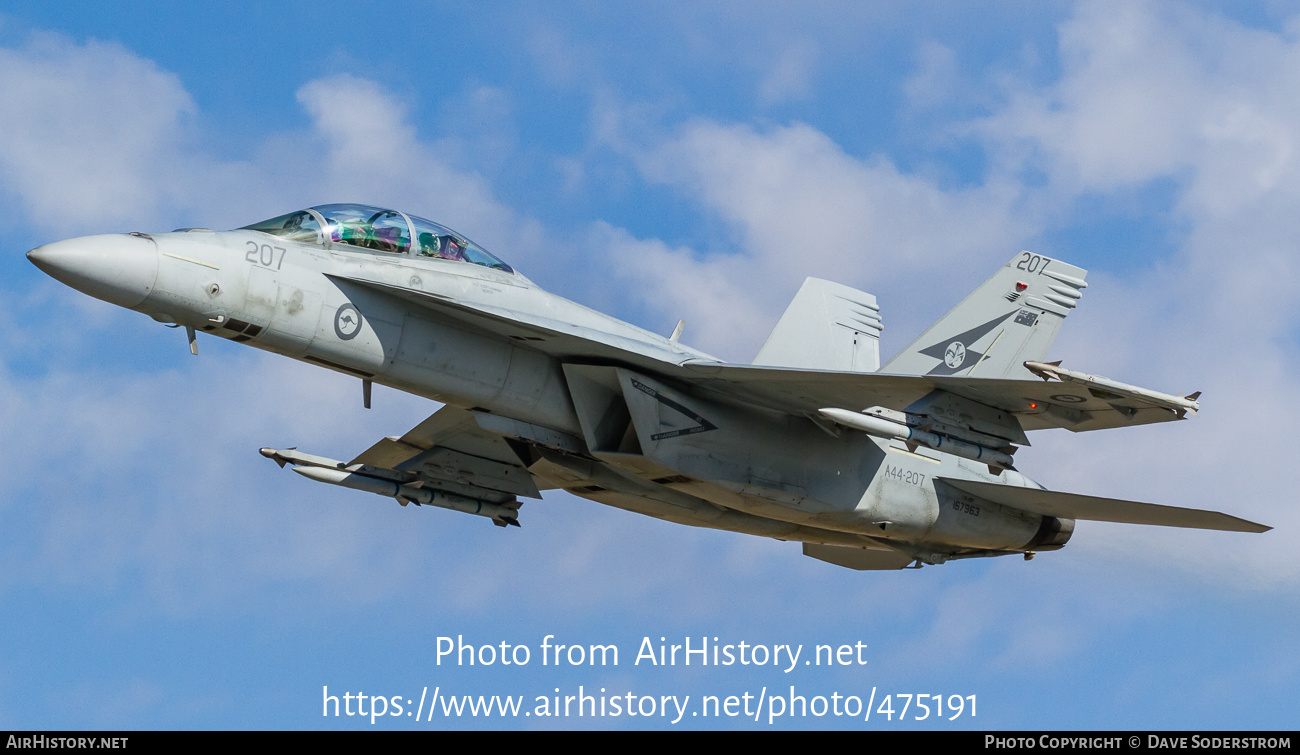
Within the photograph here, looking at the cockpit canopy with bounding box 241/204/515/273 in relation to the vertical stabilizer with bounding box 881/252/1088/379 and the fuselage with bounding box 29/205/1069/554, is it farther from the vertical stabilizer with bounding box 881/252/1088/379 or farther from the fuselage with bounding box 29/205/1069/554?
the vertical stabilizer with bounding box 881/252/1088/379

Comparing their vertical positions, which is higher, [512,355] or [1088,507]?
[512,355]

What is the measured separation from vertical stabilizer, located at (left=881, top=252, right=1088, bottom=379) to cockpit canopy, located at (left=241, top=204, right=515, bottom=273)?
22.0ft

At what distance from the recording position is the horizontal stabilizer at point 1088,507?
16.8 meters

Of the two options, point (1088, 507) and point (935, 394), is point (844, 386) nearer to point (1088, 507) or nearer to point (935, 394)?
point (935, 394)

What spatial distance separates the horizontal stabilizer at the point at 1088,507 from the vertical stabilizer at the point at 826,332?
2486 mm

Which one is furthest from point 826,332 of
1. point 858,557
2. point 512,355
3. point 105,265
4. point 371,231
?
point 105,265

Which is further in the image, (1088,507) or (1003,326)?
(1003,326)

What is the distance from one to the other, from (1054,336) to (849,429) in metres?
4.23

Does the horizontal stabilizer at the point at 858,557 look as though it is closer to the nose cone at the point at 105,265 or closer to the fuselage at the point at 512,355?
the fuselage at the point at 512,355

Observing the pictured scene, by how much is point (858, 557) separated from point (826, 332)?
3489 mm

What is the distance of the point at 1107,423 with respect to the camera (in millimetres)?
14898

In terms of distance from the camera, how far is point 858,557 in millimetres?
20094
